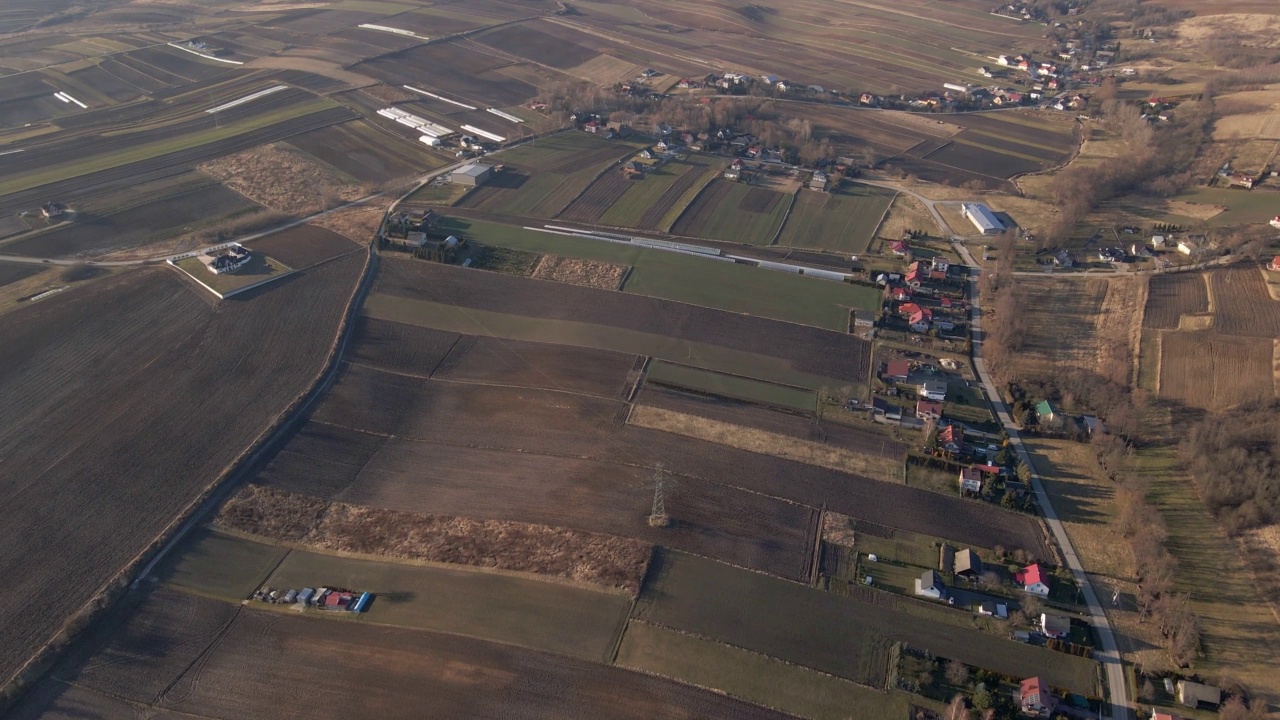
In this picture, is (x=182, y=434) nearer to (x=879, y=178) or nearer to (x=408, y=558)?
(x=408, y=558)

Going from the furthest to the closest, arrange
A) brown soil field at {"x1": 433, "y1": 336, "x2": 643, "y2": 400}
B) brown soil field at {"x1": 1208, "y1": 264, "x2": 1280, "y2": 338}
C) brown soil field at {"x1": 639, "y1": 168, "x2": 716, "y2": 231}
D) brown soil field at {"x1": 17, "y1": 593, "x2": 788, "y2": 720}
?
brown soil field at {"x1": 639, "y1": 168, "x2": 716, "y2": 231}
brown soil field at {"x1": 1208, "y1": 264, "x2": 1280, "y2": 338}
brown soil field at {"x1": 433, "y1": 336, "x2": 643, "y2": 400}
brown soil field at {"x1": 17, "y1": 593, "x2": 788, "y2": 720}

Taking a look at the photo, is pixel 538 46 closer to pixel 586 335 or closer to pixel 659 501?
pixel 586 335

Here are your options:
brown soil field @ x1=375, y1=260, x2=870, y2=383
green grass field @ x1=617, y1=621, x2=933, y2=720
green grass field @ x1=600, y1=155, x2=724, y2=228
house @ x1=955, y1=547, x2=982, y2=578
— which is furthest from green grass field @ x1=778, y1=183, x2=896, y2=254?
green grass field @ x1=617, y1=621, x2=933, y2=720

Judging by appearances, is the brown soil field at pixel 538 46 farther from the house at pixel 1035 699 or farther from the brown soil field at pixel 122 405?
the house at pixel 1035 699

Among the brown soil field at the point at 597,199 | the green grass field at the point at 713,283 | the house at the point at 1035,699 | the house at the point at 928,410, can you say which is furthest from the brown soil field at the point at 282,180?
the house at the point at 1035,699

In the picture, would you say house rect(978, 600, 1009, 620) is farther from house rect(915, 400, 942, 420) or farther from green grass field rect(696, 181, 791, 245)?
green grass field rect(696, 181, 791, 245)

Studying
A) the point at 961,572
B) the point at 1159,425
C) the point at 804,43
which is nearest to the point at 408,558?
the point at 961,572
